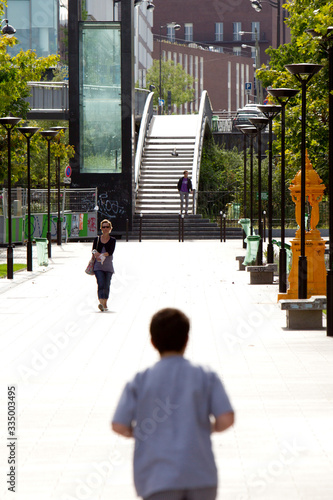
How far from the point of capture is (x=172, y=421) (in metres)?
3.74

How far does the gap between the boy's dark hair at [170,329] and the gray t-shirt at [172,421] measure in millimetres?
53

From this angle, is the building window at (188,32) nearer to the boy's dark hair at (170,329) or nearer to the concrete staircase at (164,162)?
the concrete staircase at (164,162)

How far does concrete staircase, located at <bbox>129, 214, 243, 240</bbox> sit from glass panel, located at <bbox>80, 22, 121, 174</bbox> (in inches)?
112

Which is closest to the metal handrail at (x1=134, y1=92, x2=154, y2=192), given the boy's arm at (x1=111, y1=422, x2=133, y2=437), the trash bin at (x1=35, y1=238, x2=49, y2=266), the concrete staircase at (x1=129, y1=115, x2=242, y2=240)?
the concrete staircase at (x1=129, y1=115, x2=242, y2=240)

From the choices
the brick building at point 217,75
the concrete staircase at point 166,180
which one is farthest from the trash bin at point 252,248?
the brick building at point 217,75

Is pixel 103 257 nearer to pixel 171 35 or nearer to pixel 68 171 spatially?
pixel 68 171

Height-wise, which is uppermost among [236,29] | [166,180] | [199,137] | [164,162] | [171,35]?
[236,29]

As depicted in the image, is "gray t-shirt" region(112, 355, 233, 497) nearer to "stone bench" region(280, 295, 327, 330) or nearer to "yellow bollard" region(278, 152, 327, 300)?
"stone bench" region(280, 295, 327, 330)

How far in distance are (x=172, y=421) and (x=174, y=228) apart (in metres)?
42.3

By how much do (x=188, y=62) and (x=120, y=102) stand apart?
81.7 metres

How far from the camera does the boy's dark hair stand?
3.87m

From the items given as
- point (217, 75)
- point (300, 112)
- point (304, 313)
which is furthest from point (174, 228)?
point (217, 75)

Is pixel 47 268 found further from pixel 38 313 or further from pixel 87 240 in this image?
pixel 87 240

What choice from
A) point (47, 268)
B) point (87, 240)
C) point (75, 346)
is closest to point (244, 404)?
point (75, 346)
